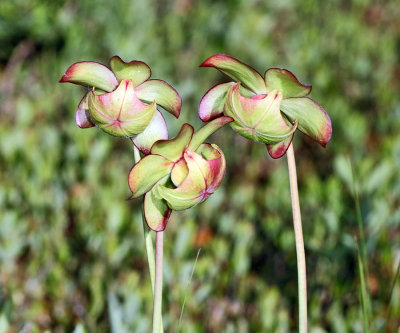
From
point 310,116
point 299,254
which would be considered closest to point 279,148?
point 310,116

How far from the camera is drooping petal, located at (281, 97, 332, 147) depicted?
88 centimetres

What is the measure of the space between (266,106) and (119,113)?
22 cm

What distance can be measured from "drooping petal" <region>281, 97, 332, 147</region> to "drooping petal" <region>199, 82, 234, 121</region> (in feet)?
0.31

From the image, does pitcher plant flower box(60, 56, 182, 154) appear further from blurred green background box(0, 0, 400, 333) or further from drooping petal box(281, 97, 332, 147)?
blurred green background box(0, 0, 400, 333)

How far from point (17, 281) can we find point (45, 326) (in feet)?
0.74

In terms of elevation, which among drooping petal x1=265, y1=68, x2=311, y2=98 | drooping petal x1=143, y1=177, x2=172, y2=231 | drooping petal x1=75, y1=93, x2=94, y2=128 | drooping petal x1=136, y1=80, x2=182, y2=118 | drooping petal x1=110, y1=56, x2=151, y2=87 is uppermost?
drooping petal x1=265, y1=68, x2=311, y2=98

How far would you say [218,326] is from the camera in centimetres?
176

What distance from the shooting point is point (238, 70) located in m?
0.86

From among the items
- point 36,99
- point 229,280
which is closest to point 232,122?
point 229,280

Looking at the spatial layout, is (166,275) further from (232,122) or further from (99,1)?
(99,1)

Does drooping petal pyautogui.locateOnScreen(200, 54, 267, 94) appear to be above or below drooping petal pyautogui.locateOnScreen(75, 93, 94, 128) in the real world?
above

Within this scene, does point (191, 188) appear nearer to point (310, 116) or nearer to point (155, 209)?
point (155, 209)

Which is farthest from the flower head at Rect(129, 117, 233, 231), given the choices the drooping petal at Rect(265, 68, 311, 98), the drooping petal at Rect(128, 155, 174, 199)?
the drooping petal at Rect(265, 68, 311, 98)

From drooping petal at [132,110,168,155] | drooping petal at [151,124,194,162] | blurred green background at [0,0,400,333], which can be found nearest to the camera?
drooping petal at [151,124,194,162]
